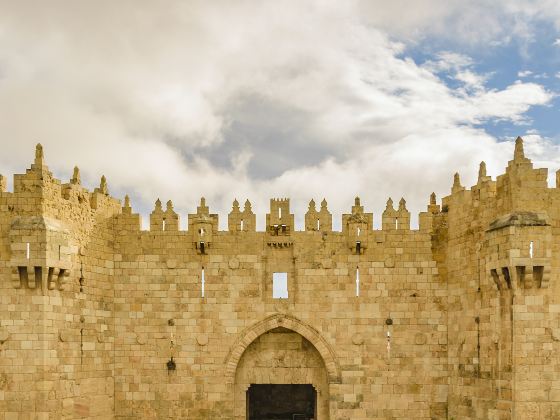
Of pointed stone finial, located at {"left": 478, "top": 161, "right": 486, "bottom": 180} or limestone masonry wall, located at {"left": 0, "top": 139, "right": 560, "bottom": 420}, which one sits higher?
pointed stone finial, located at {"left": 478, "top": 161, "right": 486, "bottom": 180}

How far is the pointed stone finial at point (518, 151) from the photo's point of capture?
68.7 feet

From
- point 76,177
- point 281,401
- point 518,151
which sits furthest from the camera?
point 281,401

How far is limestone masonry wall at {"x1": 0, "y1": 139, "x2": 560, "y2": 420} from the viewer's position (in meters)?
22.7

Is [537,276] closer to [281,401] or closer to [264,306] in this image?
[264,306]

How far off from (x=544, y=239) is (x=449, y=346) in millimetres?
5497

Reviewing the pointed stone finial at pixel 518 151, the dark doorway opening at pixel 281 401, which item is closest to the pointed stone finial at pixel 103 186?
the dark doorway opening at pixel 281 401

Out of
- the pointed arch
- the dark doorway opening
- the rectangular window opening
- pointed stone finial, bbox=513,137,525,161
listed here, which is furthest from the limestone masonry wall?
the dark doorway opening

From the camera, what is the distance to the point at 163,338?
24531 mm

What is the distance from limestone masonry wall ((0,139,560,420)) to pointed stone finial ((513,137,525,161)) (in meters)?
1.55

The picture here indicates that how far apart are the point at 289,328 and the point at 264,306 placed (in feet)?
3.59

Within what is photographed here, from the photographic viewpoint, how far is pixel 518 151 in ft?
68.8

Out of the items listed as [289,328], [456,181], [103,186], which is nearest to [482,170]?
[456,181]

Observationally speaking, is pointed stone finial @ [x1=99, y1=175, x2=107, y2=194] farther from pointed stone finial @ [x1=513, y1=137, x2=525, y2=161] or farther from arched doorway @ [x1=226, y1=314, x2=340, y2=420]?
pointed stone finial @ [x1=513, y1=137, x2=525, y2=161]

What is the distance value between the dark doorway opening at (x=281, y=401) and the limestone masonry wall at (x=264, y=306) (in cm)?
587
